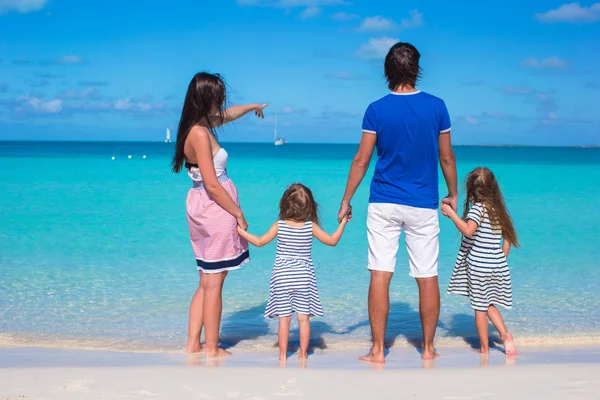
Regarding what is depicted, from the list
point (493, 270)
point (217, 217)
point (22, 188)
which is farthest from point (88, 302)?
point (22, 188)

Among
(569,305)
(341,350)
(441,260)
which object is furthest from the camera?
(441,260)

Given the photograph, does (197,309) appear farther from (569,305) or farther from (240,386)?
(569,305)

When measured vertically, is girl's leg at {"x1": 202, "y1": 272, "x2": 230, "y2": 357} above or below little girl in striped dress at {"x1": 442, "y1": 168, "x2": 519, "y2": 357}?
below

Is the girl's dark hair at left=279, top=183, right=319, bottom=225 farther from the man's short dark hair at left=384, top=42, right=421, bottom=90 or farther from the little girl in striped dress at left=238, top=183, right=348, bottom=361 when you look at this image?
the man's short dark hair at left=384, top=42, right=421, bottom=90

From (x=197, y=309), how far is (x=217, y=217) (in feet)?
2.39

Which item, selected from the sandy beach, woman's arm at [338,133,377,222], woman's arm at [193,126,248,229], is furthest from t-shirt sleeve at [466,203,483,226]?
woman's arm at [193,126,248,229]

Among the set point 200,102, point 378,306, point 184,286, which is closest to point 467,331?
point 378,306

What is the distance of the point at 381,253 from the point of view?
13.8 ft

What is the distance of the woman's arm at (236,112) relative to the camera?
14.8ft

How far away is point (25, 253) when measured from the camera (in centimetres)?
916

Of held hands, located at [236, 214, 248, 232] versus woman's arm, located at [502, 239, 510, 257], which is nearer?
held hands, located at [236, 214, 248, 232]

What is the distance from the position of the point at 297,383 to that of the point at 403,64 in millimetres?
1985

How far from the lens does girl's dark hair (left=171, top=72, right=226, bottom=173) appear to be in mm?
4230

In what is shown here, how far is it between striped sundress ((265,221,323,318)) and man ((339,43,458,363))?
1.19ft
